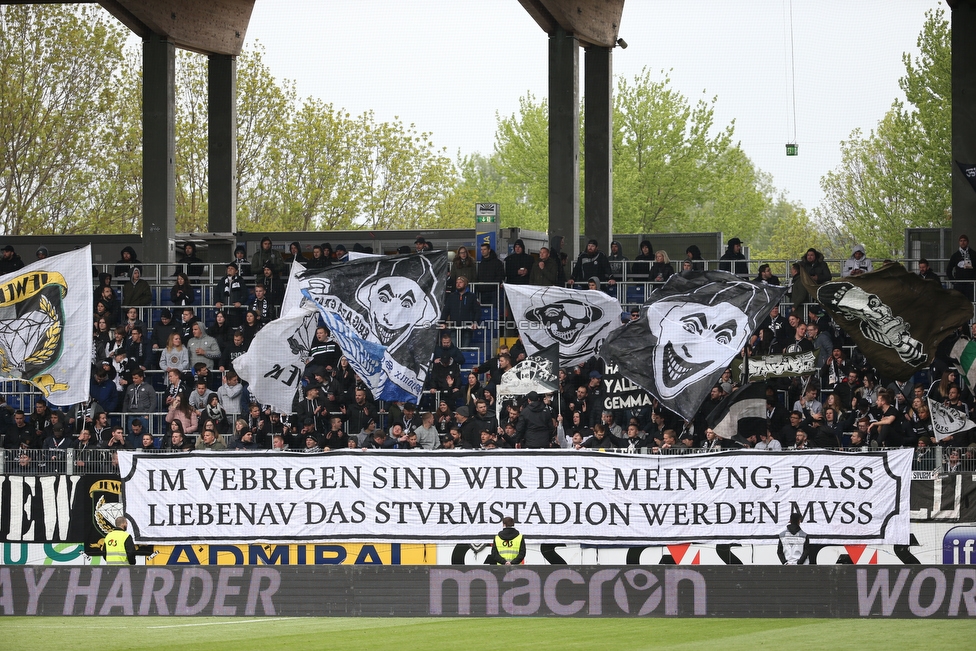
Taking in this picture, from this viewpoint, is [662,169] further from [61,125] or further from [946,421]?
[946,421]

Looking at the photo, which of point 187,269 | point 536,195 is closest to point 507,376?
point 187,269

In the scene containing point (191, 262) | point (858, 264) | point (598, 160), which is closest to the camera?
point (858, 264)

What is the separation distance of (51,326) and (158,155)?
8.60 metres

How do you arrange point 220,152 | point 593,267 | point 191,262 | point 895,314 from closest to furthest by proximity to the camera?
point 895,314 < point 593,267 < point 191,262 < point 220,152

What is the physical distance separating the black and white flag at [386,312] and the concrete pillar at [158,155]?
736 centimetres

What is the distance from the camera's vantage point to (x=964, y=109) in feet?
85.9

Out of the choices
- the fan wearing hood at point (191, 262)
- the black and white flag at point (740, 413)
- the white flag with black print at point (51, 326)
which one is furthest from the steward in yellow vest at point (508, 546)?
the fan wearing hood at point (191, 262)

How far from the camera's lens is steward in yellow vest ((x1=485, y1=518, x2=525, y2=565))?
1889 cm

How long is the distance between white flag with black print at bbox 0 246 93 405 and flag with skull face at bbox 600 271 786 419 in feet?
27.0

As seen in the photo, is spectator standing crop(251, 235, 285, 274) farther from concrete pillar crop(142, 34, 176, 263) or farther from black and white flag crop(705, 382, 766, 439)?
black and white flag crop(705, 382, 766, 439)

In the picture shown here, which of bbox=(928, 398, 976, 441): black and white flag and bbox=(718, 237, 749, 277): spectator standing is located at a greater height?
bbox=(718, 237, 749, 277): spectator standing

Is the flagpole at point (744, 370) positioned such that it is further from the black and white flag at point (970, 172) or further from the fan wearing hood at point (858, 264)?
the black and white flag at point (970, 172)

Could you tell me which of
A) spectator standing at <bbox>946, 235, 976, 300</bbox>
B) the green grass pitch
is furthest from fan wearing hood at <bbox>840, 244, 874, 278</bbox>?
the green grass pitch

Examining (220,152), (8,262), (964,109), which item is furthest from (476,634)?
(220,152)
